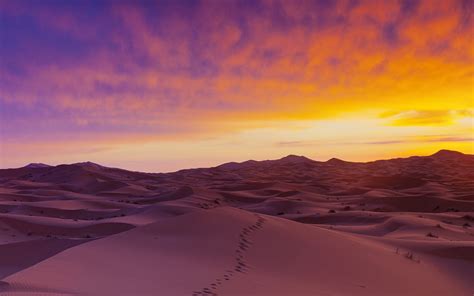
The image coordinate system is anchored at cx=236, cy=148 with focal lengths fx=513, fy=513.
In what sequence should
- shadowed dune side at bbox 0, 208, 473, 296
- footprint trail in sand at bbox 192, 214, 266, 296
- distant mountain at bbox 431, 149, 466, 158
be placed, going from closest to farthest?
footprint trail in sand at bbox 192, 214, 266, 296, shadowed dune side at bbox 0, 208, 473, 296, distant mountain at bbox 431, 149, 466, 158

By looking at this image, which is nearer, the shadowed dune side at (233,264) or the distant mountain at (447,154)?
the shadowed dune side at (233,264)

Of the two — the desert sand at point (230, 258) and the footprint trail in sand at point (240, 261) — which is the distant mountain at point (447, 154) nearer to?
the desert sand at point (230, 258)

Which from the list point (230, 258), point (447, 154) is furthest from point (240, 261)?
point (447, 154)

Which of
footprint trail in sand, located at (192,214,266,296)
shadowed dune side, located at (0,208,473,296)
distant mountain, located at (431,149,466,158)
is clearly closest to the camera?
footprint trail in sand, located at (192,214,266,296)

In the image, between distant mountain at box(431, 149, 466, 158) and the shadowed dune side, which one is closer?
the shadowed dune side

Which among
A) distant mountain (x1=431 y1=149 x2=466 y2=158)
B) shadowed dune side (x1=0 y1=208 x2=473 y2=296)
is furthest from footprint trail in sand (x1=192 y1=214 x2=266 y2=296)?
distant mountain (x1=431 y1=149 x2=466 y2=158)

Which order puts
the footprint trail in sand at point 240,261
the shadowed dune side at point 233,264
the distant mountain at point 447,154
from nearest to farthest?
the footprint trail in sand at point 240,261 → the shadowed dune side at point 233,264 → the distant mountain at point 447,154

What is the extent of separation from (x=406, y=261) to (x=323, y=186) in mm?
28508

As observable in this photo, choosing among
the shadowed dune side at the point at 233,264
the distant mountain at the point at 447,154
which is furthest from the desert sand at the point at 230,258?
the distant mountain at the point at 447,154

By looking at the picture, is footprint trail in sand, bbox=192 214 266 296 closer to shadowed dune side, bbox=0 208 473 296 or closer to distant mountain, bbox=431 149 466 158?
shadowed dune side, bbox=0 208 473 296

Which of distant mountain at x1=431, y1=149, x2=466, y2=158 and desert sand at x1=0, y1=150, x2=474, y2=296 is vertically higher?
distant mountain at x1=431, y1=149, x2=466, y2=158

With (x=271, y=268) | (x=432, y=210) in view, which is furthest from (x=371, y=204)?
(x=271, y=268)

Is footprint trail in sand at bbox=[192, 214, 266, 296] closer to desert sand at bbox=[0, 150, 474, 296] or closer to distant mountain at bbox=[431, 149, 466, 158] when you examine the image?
desert sand at bbox=[0, 150, 474, 296]

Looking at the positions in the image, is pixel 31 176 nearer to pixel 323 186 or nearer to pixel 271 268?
pixel 323 186
